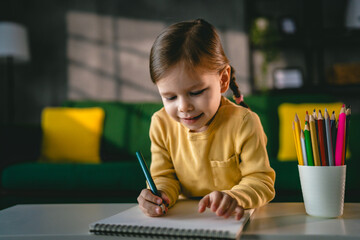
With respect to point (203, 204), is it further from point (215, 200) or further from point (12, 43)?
point (12, 43)

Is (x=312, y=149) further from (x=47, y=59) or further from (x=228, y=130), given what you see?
(x=47, y=59)

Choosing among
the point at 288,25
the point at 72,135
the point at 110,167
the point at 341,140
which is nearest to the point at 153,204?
the point at 341,140

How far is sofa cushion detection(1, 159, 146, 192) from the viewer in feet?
5.75

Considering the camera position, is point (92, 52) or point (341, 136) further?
point (92, 52)

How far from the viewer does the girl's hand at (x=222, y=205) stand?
50 centimetres

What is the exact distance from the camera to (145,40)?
3.73 meters

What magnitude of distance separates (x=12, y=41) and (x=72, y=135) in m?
1.43

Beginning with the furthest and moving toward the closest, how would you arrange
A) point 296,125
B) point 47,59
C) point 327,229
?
1. point 47,59
2. point 296,125
3. point 327,229

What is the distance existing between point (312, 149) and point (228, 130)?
0.23 meters

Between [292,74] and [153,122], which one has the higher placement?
[153,122]

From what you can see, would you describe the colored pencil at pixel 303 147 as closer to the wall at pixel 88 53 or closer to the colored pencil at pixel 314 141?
the colored pencil at pixel 314 141

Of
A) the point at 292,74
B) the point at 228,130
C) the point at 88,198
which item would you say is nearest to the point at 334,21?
the point at 292,74

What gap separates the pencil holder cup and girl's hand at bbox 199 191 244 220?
13cm

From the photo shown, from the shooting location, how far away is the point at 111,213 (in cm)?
59
